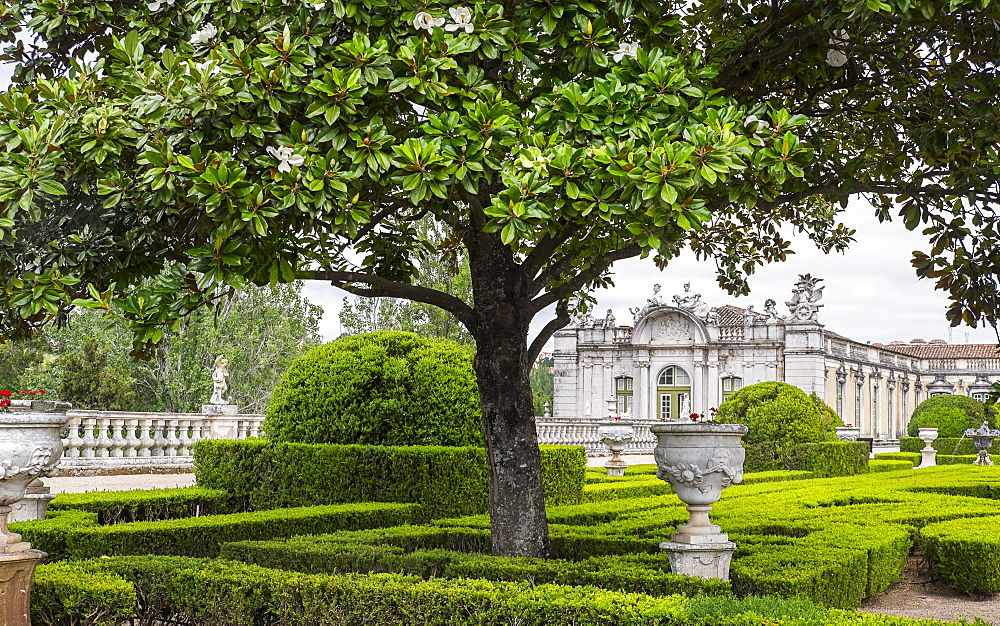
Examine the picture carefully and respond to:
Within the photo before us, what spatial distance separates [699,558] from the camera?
257 inches

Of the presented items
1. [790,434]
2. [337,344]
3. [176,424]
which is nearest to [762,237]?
[337,344]

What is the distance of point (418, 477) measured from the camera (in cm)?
1060

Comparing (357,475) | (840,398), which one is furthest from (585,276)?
(840,398)

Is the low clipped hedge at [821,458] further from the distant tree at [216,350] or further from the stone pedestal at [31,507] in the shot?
the distant tree at [216,350]

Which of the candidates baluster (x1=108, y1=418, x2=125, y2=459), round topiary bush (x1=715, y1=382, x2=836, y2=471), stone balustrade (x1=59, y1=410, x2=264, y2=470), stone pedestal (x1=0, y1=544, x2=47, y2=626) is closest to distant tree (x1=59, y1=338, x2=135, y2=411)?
stone balustrade (x1=59, y1=410, x2=264, y2=470)

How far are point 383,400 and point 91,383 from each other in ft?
75.2

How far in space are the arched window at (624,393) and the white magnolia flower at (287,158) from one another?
141 feet

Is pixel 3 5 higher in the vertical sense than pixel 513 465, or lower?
higher

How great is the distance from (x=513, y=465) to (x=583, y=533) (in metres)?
1.62

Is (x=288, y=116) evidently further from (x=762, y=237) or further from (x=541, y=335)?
(x=762, y=237)

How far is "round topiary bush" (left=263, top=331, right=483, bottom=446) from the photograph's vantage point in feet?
36.9

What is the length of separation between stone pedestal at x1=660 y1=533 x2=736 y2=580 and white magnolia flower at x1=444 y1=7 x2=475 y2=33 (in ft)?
12.6

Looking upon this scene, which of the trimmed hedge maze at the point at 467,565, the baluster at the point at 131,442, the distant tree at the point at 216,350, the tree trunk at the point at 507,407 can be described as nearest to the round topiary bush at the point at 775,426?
the trimmed hedge maze at the point at 467,565

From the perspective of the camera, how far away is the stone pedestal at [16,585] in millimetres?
5281
